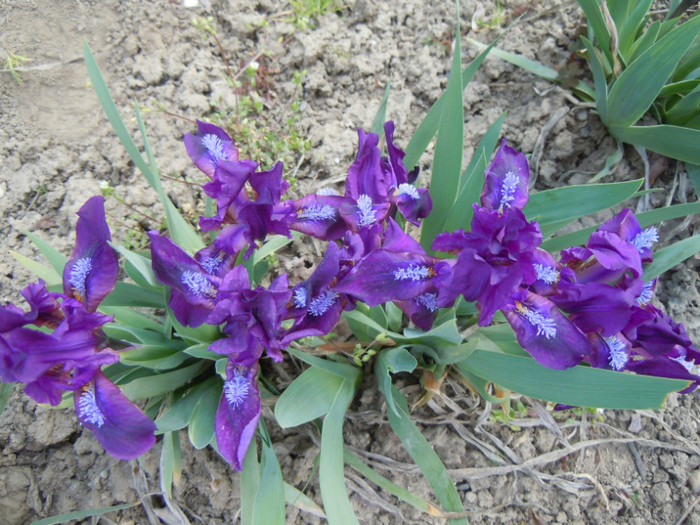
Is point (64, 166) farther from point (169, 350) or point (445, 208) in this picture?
point (445, 208)

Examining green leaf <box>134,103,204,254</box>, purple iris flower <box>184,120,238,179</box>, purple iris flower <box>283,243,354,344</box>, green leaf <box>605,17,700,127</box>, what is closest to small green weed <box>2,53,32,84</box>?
green leaf <box>134,103,204,254</box>

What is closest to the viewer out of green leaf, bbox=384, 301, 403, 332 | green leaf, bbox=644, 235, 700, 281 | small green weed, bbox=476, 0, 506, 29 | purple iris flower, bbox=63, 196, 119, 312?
purple iris flower, bbox=63, 196, 119, 312

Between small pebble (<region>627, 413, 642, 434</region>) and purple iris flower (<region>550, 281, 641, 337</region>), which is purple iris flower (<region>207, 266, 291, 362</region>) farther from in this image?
small pebble (<region>627, 413, 642, 434</region>)

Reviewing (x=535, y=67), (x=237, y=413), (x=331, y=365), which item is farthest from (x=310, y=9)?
(x=237, y=413)

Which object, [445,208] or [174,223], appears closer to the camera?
[174,223]

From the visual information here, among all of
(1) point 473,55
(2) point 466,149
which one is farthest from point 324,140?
(1) point 473,55

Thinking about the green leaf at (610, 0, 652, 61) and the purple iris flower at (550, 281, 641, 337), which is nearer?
the purple iris flower at (550, 281, 641, 337)
